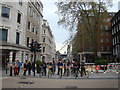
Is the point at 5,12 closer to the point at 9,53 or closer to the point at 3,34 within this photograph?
the point at 3,34

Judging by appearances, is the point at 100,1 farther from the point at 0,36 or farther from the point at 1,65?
the point at 1,65

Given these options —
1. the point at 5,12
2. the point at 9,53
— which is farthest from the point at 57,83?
the point at 5,12

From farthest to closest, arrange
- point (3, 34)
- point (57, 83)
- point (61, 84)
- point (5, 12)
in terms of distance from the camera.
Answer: point (5, 12)
point (3, 34)
point (57, 83)
point (61, 84)

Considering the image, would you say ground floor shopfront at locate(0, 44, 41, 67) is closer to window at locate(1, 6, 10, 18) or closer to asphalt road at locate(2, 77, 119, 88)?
window at locate(1, 6, 10, 18)

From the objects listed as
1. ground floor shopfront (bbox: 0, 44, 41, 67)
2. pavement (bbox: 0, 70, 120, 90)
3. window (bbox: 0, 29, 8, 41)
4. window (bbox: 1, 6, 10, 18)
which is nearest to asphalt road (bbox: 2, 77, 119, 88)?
pavement (bbox: 0, 70, 120, 90)

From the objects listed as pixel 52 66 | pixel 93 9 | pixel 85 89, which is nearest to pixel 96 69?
pixel 52 66

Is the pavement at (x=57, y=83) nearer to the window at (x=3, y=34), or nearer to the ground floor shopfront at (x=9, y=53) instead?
the ground floor shopfront at (x=9, y=53)

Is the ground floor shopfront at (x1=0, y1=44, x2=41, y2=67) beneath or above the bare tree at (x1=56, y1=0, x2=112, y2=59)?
beneath

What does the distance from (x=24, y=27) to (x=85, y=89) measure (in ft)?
74.1

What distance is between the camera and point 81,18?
28578 millimetres

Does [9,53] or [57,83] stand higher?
[9,53]

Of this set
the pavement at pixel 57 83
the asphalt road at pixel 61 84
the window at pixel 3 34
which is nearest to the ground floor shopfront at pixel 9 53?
the window at pixel 3 34

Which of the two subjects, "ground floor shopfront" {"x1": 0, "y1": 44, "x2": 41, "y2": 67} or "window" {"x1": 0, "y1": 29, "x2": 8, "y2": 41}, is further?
"window" {"x1": 0, "y1": 29, "x2": 8, "y2": 41}

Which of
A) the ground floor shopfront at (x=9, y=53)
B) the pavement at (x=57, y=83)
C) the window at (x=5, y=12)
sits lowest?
the pavement at (x=57, y=83)
